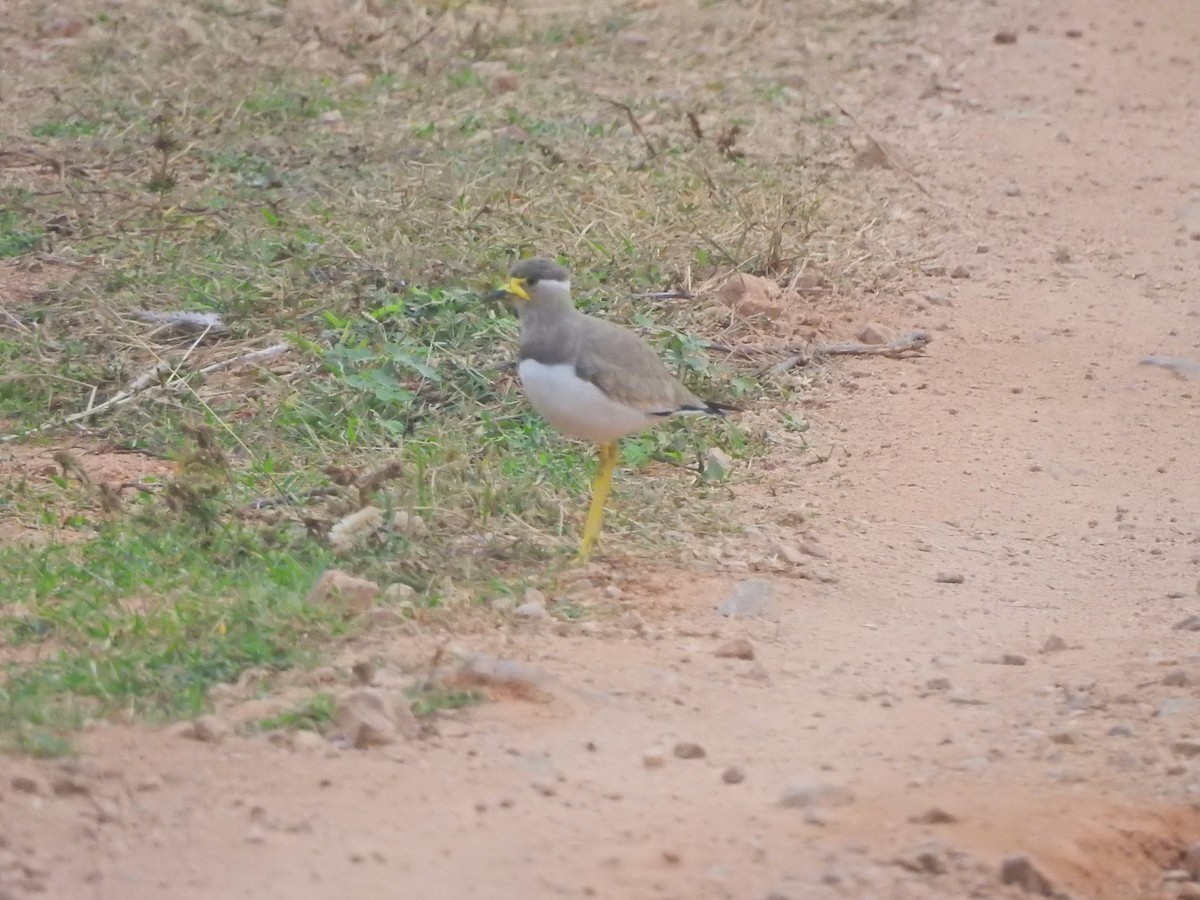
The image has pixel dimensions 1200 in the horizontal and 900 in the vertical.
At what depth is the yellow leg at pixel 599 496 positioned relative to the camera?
5.05 meters

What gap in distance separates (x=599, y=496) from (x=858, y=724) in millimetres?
1152

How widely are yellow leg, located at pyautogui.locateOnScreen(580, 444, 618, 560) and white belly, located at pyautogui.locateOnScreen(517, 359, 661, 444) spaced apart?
6.9 inches

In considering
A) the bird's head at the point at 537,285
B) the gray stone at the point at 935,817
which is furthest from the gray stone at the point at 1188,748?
the bird's head at the point at 537,285

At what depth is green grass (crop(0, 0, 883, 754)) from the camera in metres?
4.67

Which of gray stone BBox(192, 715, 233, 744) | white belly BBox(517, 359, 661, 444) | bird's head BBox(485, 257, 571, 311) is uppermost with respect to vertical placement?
bird's head BBox(485, 257, 571, 311)

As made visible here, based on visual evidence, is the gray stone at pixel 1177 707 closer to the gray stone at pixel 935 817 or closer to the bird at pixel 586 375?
the gray stone at pixel 935 817

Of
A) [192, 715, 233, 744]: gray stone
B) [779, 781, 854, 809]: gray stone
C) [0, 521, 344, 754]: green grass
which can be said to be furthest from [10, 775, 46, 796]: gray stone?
[779, 781, 854, 809]: gray stone

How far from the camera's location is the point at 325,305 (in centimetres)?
687

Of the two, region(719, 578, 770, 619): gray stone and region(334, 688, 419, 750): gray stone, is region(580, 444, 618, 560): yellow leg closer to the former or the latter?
region(719, 578, 770, 619): gray stone

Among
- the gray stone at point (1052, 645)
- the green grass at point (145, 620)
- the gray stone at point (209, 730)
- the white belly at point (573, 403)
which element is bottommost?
the green grass at point (145, 620)

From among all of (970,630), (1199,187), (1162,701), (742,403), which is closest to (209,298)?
(742,403)

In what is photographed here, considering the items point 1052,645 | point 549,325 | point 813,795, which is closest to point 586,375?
point 549,325

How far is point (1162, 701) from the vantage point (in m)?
4.38

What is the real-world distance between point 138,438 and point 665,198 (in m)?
2.92
